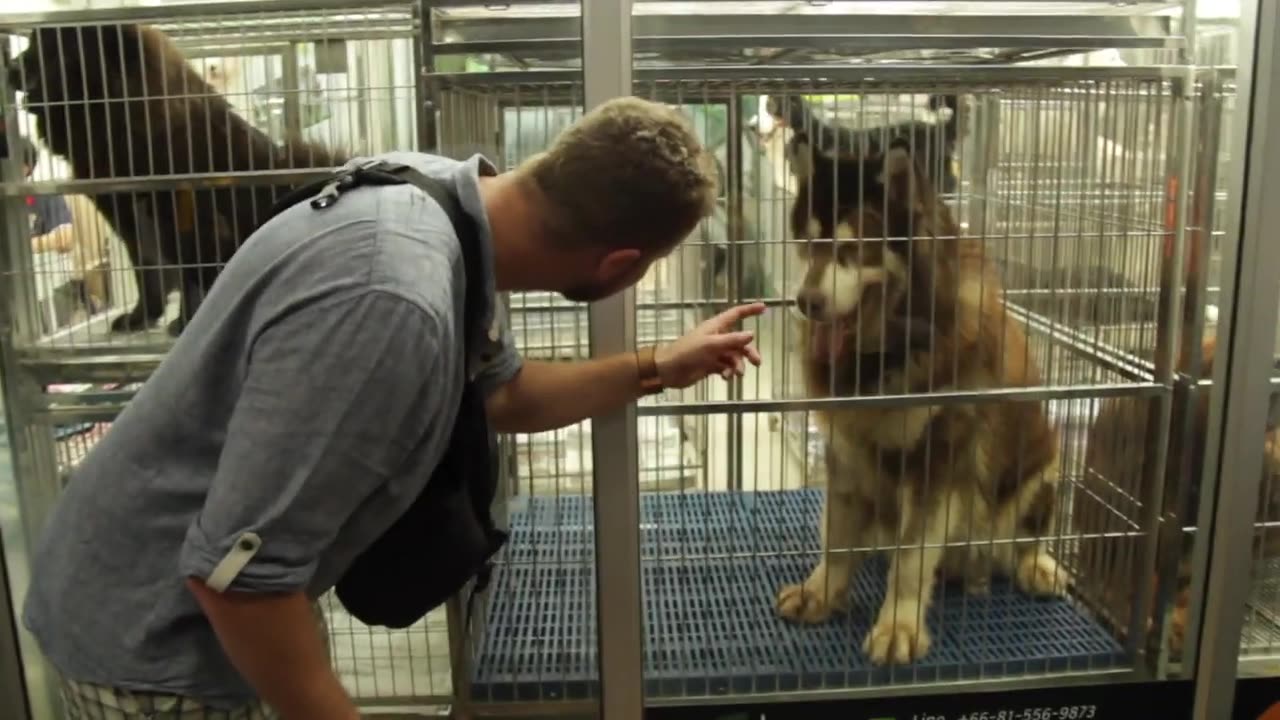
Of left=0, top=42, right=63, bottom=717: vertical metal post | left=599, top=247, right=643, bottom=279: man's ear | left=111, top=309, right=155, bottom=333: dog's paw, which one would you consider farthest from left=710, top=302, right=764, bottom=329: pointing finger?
left=0, top=42, right=63, bottom=717: vertical metal post

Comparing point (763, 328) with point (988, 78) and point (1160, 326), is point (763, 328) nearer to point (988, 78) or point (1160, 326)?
point (988, 78)

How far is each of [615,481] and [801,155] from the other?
1.75 feet

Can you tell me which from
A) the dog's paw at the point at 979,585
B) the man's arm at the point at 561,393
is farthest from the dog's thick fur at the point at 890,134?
the dog's paw at the point at 979,585

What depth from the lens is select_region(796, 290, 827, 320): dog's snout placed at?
1.46 m

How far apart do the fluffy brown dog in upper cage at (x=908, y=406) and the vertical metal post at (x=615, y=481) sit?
0.32 m

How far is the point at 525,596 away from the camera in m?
1.58

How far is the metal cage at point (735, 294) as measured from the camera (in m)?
1.39

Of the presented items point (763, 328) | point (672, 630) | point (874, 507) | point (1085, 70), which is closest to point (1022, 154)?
point (1085, 70)

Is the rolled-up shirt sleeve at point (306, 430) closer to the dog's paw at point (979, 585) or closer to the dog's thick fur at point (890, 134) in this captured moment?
the dog's thick fur at point (890, 134)

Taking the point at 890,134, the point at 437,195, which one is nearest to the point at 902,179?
the point at 890,134

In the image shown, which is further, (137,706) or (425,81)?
(425,81)

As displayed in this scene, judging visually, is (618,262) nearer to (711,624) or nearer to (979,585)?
(711,624)

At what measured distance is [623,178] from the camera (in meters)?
0.90

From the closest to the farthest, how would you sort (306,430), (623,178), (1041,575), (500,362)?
(306,430), (623,178), (500,362), (1041,575)
